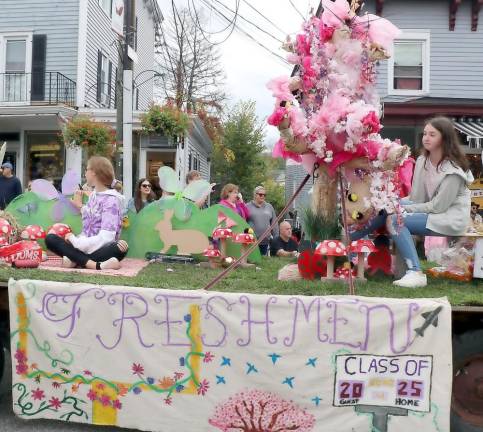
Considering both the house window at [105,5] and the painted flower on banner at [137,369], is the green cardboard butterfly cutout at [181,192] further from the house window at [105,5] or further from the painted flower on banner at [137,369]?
the house window at [105,5]

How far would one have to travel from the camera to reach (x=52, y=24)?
1636 cm

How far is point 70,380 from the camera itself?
3.65 meters

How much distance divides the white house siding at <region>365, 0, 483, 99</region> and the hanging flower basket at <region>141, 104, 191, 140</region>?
5.40 meters

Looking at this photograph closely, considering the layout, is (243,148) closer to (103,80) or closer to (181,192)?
(103,80)

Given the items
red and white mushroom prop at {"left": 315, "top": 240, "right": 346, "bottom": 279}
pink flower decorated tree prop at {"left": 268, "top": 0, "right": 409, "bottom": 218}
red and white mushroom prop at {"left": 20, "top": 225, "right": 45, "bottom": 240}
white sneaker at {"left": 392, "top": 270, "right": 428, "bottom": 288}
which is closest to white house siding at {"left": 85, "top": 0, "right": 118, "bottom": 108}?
red and white mushroom prop at {"left": 20, "top": 225, "right": 45, "bottom": 240}

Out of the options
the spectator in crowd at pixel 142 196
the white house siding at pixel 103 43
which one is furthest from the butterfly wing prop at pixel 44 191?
the white house siding at pixel 103 43

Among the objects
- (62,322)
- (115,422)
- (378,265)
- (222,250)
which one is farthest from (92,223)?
(378,265)

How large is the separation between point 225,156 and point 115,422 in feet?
89.3

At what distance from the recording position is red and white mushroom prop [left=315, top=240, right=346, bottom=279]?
3943 mm

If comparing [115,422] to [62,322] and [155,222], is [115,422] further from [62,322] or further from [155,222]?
[155,222]

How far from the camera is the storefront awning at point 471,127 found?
40.4 feet

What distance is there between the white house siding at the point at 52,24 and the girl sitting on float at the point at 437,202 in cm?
1360

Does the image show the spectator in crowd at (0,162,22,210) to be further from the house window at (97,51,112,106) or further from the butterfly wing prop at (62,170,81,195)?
the house window at (97,51,112,106)

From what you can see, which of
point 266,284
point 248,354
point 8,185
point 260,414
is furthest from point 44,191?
point 8,185
